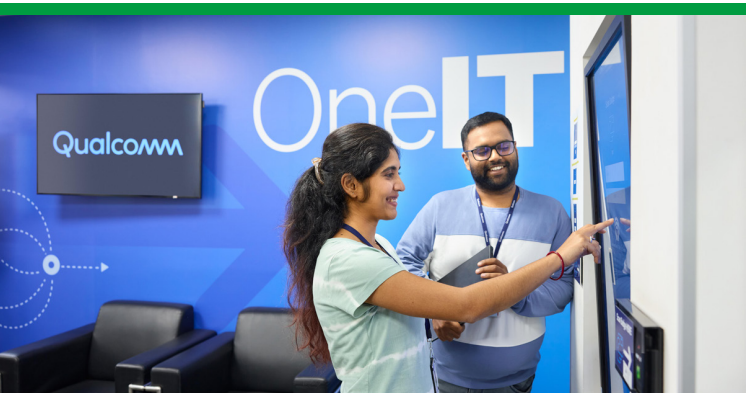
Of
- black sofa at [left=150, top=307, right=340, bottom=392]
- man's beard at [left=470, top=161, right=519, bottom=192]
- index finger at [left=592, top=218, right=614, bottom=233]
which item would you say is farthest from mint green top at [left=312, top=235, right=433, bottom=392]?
black sofa at [left=150, top=307, right=340, bottom=392]

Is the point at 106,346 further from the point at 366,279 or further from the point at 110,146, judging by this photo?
the point at 366,279

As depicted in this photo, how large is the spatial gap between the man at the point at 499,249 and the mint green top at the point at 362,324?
58 cm

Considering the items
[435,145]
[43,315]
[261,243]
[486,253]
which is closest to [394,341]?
[486,253]

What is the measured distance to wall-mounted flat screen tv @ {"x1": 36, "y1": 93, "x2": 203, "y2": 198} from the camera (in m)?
3.15

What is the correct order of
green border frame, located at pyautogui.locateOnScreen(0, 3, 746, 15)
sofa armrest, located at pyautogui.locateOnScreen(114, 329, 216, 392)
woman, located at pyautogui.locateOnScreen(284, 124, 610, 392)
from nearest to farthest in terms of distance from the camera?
green border frame, located at pyautogui.locateOnScreen(0, 3, 746, 15), woman, located at pyautogui.locateOnScreen(284, 124, 610, 392), sofa armrest, located at pyautogui.locateOnScreen(114, 329, 216, 392)

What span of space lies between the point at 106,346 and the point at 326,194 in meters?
2.71

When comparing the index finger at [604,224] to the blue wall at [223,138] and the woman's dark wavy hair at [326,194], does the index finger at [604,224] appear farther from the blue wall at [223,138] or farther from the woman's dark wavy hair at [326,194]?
the blue wall at [223,138]

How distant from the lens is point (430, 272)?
211cm

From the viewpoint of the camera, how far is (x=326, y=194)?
4.75 feet

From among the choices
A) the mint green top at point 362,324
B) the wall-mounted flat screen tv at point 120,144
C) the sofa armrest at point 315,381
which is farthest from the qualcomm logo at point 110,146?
the mint green top at point 362,324

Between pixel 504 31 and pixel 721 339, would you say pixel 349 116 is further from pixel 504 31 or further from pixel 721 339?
pixel 721 339

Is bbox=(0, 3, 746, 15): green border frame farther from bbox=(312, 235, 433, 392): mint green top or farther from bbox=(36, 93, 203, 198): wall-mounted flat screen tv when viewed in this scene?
bbox=(36, 93, 203, 198): wall-mounted flat screen tv

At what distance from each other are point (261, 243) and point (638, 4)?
2.79m

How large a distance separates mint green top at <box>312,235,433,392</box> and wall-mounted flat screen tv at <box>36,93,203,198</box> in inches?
85.5
